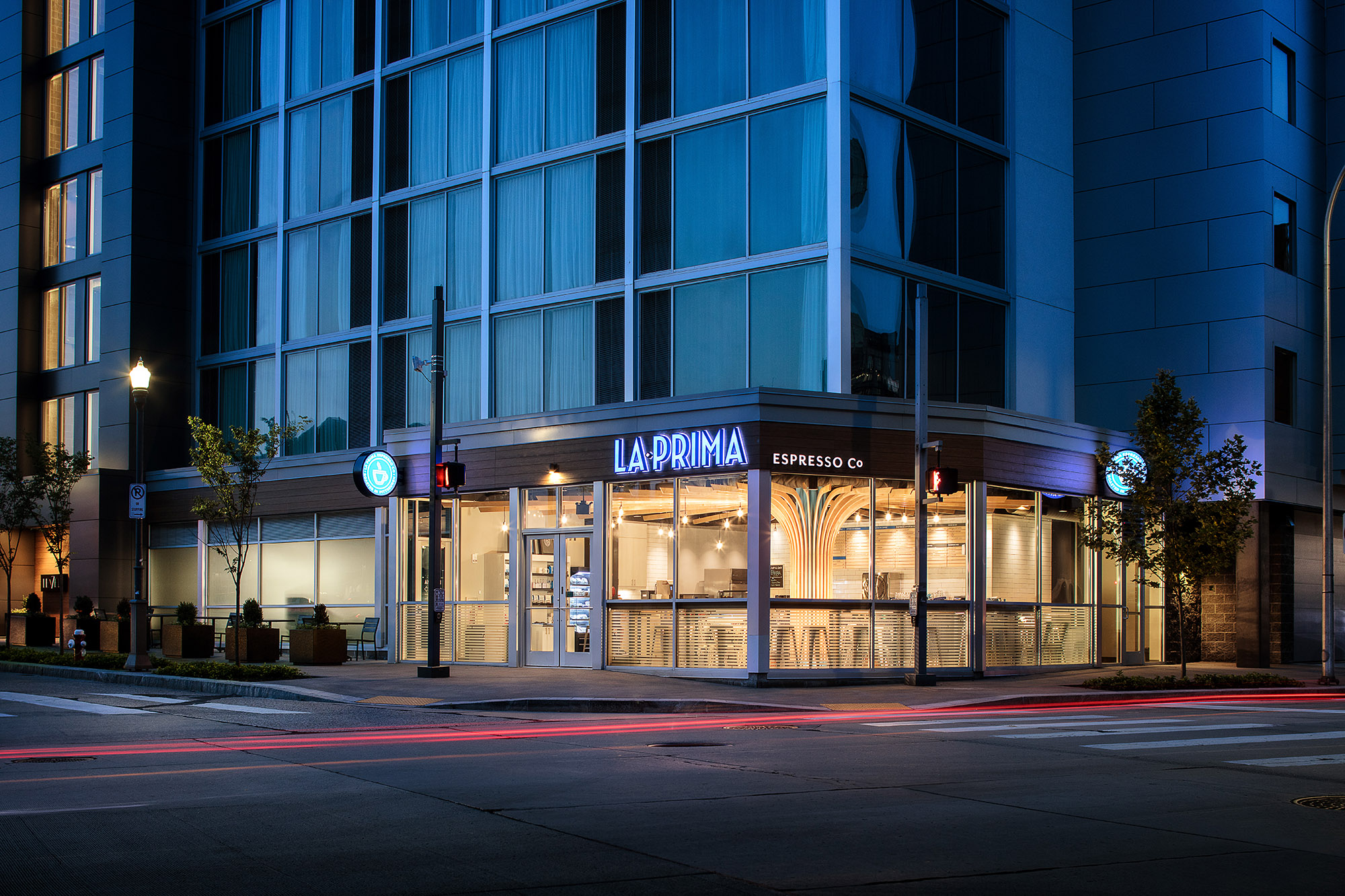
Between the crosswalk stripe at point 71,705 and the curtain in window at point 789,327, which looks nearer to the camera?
the crosswalk stripe at point 71,705

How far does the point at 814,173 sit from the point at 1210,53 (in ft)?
41.6

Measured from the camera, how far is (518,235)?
→ 30.7 metres

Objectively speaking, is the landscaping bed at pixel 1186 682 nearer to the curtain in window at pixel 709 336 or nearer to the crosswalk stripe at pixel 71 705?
the curtain in window at pixel 709 336

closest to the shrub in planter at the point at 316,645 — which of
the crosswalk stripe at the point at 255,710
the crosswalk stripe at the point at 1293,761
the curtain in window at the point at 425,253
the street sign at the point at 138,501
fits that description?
the street sign at the point at 138,501

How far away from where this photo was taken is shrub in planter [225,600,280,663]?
87.1 ft

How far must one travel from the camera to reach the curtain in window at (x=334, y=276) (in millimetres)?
35031

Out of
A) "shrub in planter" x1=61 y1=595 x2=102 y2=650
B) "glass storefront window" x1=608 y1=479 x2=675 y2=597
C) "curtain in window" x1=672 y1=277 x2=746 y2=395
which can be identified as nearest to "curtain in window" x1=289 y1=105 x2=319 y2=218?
"shrub in planter" x1=61 y1=595 x2=102 y2=650

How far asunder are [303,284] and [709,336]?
47.8 feet

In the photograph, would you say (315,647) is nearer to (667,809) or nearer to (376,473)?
(376,473)

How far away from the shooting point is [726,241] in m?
26.8

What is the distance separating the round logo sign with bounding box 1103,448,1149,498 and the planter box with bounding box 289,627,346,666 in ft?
52.5

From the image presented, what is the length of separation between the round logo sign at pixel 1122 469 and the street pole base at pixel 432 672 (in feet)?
44.5

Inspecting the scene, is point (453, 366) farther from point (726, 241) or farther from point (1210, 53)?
point (1210, 53)

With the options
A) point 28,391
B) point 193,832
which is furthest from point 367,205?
point 193,832
